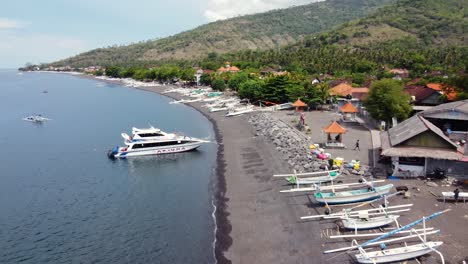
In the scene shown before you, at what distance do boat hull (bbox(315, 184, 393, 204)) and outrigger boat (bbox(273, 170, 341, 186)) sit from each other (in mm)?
2716

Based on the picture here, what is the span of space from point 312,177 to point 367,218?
922cm

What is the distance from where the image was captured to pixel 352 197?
28031 millimetres

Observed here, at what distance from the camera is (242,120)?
67.2 meters

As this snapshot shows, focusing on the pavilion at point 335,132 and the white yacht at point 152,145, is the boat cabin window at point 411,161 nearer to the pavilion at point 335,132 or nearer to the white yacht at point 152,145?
the pavilion at point 335,132

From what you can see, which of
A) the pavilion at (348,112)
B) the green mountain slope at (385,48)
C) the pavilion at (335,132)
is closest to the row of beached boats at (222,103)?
the pavilion at (348,112)

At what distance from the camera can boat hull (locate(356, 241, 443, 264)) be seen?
66.1 feet

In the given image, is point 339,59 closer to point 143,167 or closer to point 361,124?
point 361,124

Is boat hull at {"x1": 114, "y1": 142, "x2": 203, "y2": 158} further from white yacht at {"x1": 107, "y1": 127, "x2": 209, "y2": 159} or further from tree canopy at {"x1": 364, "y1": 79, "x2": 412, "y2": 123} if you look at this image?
tree canopy at {"x1": 364, "y1": 79, "x2": 412, "y2": 123}

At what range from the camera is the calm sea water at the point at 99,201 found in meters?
25.9

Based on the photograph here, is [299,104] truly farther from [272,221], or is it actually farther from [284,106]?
[272,221]

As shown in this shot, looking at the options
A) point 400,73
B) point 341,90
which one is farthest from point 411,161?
point 400,73

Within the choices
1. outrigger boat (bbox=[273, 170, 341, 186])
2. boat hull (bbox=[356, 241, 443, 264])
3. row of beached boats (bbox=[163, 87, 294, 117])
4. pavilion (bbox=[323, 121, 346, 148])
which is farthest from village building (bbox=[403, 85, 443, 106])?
boat hull (bbox=[356, 241, 443, 264])

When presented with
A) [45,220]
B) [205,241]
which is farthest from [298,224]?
[45,220]

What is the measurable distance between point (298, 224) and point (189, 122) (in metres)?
48.2
